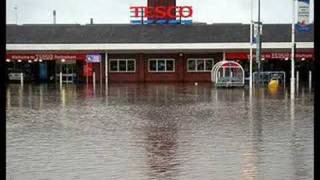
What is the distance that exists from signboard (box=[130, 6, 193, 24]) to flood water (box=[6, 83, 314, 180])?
141 ft

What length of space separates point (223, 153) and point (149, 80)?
5047 cm

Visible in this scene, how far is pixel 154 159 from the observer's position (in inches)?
415

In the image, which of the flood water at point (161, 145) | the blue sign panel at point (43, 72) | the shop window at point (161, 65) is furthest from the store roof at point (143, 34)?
the flood water at point (161, 145)

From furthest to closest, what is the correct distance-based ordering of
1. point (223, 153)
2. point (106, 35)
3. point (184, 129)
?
point (106, 35) < point (184, 129) < point (223, 153)

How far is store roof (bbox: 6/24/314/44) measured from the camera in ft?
199

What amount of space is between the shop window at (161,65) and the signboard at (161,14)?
5.33 m

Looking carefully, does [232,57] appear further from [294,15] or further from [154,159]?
[154,159]

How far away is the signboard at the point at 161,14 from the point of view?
6419cm

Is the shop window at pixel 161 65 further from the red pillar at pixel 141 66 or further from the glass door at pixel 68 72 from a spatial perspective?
the glass door at pixel 68 72

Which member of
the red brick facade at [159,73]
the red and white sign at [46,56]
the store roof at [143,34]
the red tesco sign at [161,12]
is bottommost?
the red brick facade at [159,73]
